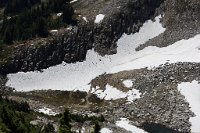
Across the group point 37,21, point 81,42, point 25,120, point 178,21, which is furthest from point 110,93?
point 37,21

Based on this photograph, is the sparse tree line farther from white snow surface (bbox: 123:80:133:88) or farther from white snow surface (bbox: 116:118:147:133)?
white snow surface (bbox: 123:80:133:88)

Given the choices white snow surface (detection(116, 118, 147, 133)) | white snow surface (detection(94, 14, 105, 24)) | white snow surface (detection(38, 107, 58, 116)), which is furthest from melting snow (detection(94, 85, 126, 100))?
white snow surface (detection(94, 14, 105, 24))

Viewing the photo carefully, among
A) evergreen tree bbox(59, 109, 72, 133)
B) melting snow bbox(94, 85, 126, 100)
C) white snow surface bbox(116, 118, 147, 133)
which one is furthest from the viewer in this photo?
melting snow bbox(94, 85, 126, 100)

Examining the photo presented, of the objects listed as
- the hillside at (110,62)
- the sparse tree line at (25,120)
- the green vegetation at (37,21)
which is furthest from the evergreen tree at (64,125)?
the green vegetation at (37,21)

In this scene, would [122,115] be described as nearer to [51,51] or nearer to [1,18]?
[51,51]

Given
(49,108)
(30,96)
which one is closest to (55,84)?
(30,96)
